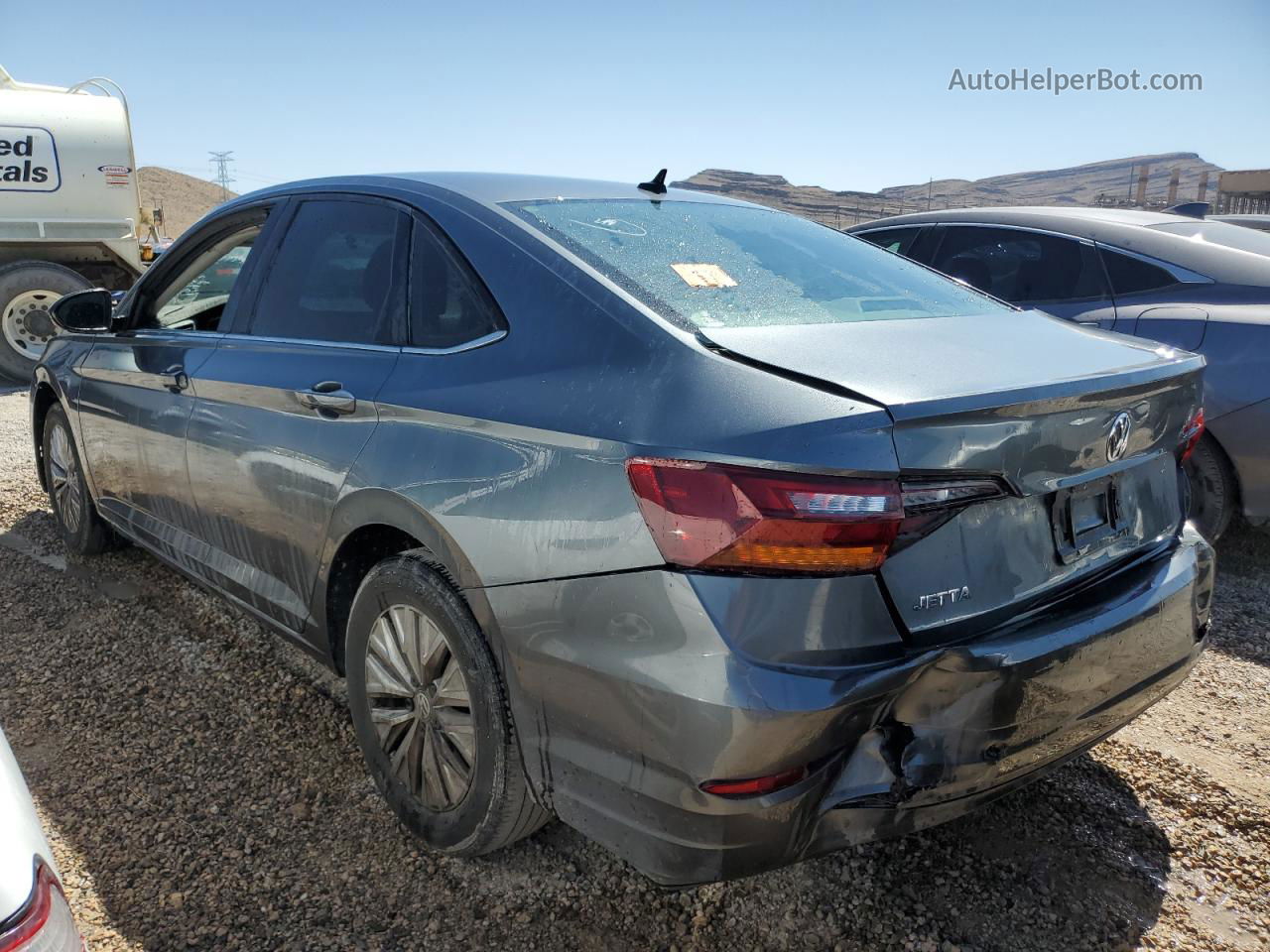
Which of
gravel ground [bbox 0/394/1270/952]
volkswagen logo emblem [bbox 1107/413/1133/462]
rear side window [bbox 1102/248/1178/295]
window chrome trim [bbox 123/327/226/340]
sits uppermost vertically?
rear side window [bbox 1102/248/1178/295]

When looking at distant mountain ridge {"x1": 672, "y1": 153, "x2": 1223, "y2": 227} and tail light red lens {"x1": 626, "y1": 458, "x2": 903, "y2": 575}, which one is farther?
distant mountain ridge {"x1": 672, "y1": 153, "x2": 1223, "y2": 227}

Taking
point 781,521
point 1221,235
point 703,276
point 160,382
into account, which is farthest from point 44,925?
point 1221,235

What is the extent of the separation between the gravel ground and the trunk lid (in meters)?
0.80

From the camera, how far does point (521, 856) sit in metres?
2.44

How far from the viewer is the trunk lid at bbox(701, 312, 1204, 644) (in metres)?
1.74

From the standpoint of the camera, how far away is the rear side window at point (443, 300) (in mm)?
2268

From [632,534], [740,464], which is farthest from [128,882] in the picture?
[740,464]

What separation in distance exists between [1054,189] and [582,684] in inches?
3539

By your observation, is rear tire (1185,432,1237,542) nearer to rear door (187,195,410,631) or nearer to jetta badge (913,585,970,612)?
jetta badge (913,585,970,612)

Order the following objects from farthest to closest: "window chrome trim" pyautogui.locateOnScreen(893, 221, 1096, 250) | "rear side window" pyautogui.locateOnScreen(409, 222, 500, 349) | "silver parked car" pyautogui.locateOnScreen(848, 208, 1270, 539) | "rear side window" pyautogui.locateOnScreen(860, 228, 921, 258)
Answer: "rear side window" pyautogui.locateOnScreen(860, 228, 921, 258)
"window chrome trim" pyautogui.locateOnScreen(893, 221, 1096, 250)
"silver parked car" pyautogui.locateOnScreen(848, 208, 1270, 539)
"rear side window" pyautogui.locateOnScreen(409, 222, 500, 349)

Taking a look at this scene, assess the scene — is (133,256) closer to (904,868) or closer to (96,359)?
(96,359)

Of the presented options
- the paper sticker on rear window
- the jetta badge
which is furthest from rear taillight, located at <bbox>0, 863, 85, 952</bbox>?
the paper sticker on rear window

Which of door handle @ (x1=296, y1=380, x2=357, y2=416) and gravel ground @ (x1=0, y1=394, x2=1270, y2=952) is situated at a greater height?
door handle @ (x1=296, y1=380, x2=357, y2=416)

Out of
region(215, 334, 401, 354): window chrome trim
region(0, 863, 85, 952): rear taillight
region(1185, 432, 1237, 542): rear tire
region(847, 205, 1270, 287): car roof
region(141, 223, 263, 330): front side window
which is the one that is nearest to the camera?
region(0, 863, 85, 952): rear taillight
